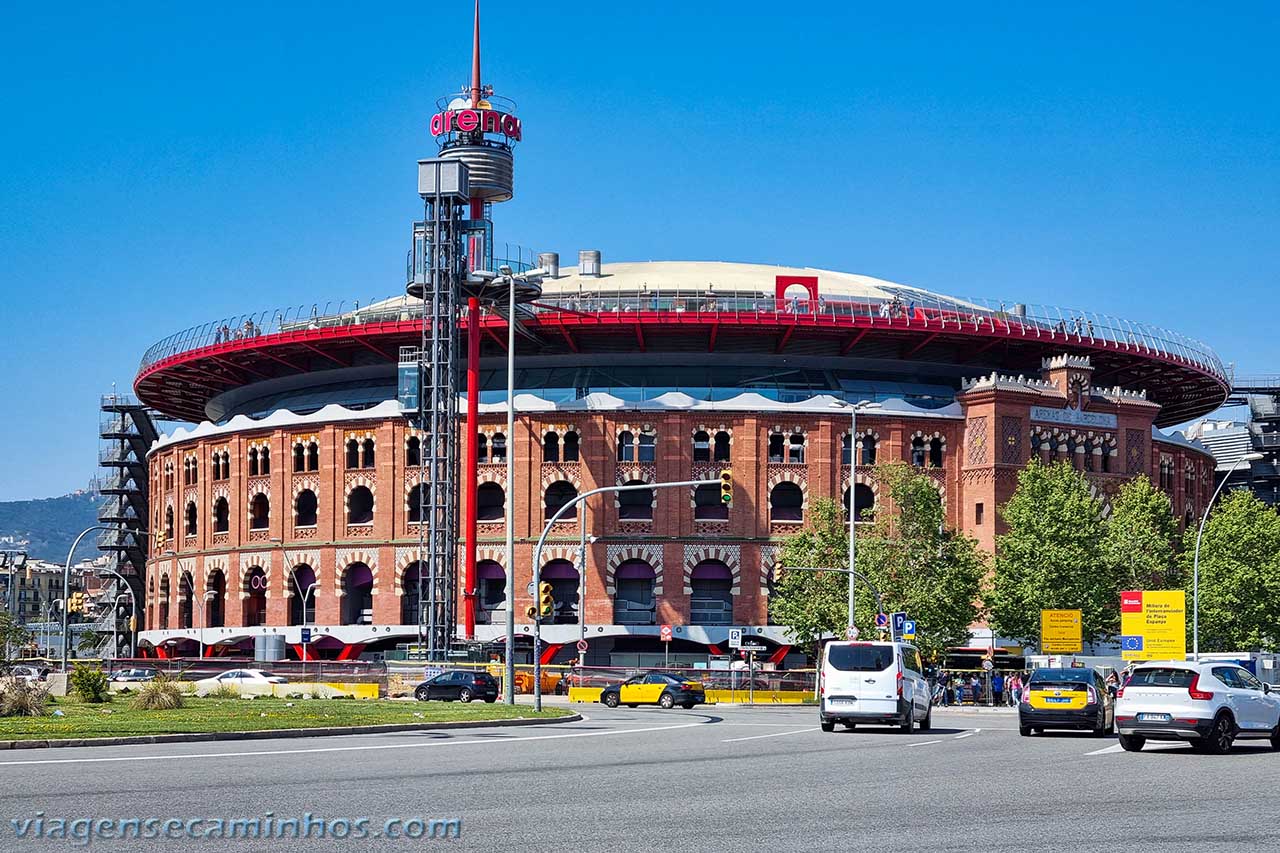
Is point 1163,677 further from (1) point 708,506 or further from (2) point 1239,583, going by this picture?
(1) point 708,506

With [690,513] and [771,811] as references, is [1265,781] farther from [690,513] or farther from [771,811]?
[690,513]

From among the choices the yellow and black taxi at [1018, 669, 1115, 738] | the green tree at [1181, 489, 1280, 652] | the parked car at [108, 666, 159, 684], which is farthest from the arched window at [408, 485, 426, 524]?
the yellow and black taxi at [1018, 669, 1115, 738]

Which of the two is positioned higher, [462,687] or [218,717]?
[218,717]

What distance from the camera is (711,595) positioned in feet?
270

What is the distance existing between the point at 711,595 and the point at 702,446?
728cm

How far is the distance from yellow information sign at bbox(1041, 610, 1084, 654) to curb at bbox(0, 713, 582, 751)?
33129mm

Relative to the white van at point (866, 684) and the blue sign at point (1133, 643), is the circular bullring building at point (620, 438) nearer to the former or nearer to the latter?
the blue sign at point (1133, 643)

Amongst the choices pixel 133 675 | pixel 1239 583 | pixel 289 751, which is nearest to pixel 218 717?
pixel 289 751

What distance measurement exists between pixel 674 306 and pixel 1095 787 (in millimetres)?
63209

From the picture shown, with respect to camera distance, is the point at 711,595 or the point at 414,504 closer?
the point at 711,595

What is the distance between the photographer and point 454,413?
250ft

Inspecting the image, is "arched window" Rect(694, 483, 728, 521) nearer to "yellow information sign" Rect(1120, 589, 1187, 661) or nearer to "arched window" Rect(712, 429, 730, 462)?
"arched window" Rect(712, 429, 730, 462)

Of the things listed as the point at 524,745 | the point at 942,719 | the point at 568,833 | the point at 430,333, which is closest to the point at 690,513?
the point at 430,333

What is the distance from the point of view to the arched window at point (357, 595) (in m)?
84.4
